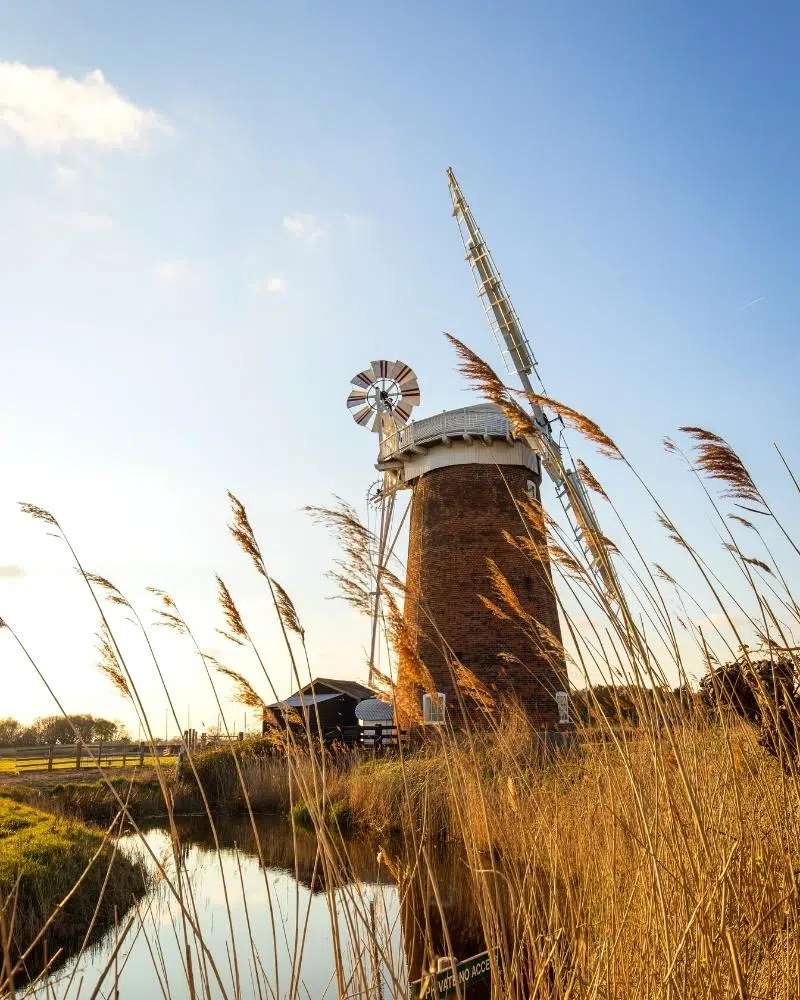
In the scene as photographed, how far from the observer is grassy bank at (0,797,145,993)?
6742mm

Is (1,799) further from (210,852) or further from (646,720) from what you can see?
(646,720)

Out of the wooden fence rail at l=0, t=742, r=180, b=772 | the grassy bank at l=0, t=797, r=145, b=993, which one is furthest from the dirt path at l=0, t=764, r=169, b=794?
the grassy bank at l=0, t=797, r=145, b=993

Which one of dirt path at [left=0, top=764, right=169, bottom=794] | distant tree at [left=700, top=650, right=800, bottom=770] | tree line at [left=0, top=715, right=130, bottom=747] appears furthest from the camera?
tree line at [left=0, top=715, right=130, bottom=747]

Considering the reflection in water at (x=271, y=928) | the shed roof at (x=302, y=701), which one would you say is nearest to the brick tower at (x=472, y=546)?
the shed roof at (x=302, y=701)

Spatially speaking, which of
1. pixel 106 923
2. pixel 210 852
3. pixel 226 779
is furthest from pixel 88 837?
pixel 226 779

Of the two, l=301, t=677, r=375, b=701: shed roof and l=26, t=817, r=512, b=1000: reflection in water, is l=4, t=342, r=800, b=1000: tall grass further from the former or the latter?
l=301, t=677, r=375, b=701: shed roof

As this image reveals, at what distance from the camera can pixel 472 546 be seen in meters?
17.0

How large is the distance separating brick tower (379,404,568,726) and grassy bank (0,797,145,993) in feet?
25.8

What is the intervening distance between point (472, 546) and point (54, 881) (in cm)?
1093

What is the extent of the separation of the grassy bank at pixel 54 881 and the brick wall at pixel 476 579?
25.4ft

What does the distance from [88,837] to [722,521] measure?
8659 millimetres

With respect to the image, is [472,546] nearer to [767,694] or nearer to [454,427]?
[454,427]

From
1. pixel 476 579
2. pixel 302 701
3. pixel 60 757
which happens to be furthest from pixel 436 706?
pixel 60 757

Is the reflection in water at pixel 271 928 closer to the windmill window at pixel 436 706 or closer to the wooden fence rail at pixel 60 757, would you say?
the windmill window at pixel 436 706
